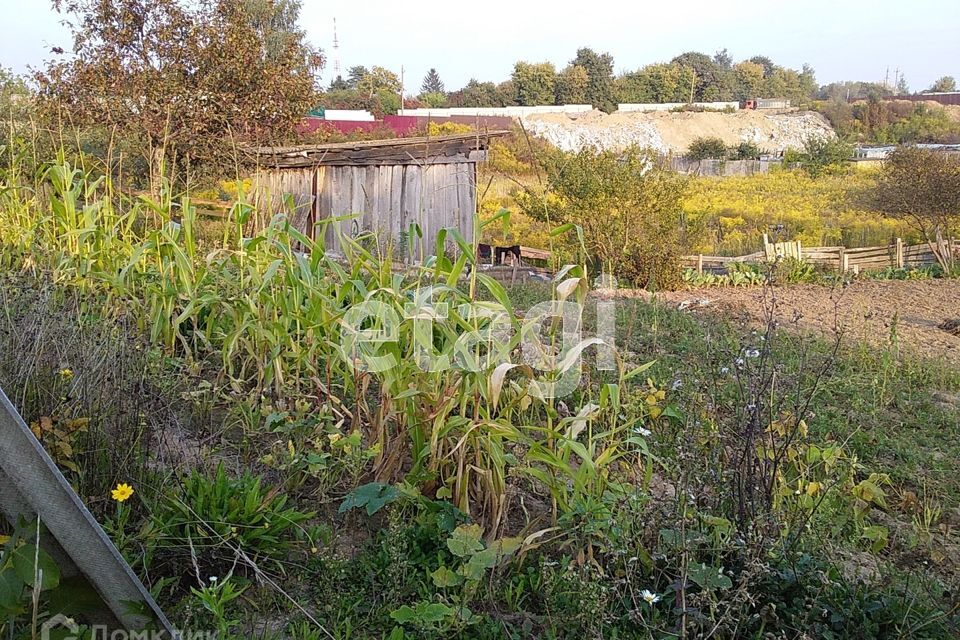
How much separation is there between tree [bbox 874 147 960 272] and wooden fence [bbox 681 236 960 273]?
1.54ft

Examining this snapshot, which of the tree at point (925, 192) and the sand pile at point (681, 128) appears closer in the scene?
the tree at point (925, 192)

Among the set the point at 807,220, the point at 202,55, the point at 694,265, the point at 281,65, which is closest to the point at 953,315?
the point at 694,265

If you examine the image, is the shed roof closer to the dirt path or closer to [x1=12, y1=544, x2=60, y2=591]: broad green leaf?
the dirt path

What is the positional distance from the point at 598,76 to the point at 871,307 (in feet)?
204

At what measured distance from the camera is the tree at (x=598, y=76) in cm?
6488

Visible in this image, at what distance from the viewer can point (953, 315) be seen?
27.7ft

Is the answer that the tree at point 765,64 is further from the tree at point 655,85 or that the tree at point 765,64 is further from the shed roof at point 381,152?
the shed roof at point 381,152

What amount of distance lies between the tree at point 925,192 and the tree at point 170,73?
10869mm

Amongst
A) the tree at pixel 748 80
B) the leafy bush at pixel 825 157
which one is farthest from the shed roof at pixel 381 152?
the tree at pixel 748 80

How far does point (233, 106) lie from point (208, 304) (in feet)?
31.8

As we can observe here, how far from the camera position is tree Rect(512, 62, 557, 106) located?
6312cm

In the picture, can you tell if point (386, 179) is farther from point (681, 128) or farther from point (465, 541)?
point (681, 128)

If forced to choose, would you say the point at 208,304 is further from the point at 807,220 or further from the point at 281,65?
the point at 807,220

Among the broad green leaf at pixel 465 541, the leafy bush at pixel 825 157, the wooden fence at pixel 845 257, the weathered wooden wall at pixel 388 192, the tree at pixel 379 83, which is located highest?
the tree at pixel 379 83
